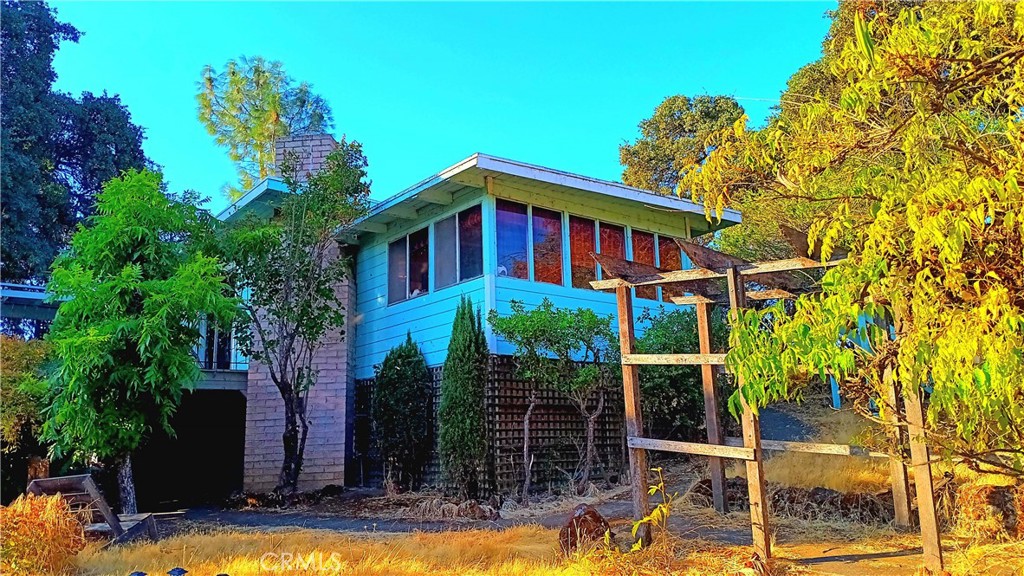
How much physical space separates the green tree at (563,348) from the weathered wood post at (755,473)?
11.6ft

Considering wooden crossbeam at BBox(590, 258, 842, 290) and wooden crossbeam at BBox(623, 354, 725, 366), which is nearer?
wooden crossbeam at BBox(590, 258, 842, 290)

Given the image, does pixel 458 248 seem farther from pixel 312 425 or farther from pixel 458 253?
pixel 312 425

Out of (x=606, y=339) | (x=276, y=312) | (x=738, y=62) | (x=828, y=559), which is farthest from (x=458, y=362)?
(x=738, y=62)

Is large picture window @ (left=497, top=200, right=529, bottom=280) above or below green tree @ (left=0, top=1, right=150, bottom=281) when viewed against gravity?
below

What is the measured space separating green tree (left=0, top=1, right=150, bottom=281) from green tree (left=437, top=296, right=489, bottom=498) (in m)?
12.4

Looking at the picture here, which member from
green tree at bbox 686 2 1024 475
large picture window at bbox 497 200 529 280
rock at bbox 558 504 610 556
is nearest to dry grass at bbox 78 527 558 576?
rock at bbox 558 504 610 556

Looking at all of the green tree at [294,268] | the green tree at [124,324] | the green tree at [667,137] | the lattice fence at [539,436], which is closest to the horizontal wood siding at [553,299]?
the lattice fence at [539,436]

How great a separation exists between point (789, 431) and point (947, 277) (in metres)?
10.2

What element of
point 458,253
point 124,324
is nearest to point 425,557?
point 124,324

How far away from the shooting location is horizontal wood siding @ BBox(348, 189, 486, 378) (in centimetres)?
968

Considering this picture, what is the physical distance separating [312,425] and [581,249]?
5135 mm

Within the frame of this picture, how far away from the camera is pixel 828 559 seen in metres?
4.80

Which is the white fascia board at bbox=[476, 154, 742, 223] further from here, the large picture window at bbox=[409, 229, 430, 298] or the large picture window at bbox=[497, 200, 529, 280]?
the large picture window at bbox=[409, 229, 430, 298]

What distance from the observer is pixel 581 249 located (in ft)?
33.7
